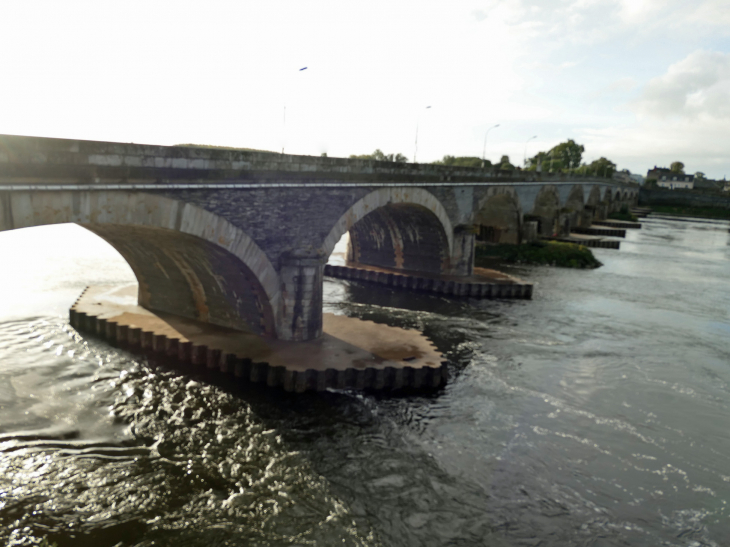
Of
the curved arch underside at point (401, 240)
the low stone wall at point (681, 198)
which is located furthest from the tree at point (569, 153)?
the curved arch underside at point (401, 240)

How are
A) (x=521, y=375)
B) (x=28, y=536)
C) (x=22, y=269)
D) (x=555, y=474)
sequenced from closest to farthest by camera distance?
(x=28, y=536) → (x=555, y=474) → (x=521, y=375) → (x=22, y=269)

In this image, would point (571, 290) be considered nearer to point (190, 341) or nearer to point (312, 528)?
point (190, 341)

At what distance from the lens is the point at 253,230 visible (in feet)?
50.5

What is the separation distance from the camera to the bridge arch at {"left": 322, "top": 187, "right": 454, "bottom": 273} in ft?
87.9

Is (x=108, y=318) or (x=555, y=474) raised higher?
(x=108, y=318)

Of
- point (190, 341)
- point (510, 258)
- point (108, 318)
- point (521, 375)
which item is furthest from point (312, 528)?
point (510, 258)

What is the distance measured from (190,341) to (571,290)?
21.4 m

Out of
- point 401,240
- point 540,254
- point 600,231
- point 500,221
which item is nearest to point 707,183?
point 600,231

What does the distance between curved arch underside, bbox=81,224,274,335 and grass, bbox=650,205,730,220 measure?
9995cm

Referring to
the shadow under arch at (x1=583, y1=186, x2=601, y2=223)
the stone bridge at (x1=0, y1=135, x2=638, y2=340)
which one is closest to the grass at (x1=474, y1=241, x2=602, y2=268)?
the stone bridge at (x1=0, y1=135, x2=638, y2=340)

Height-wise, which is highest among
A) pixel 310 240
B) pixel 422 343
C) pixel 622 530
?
pixel 310 240

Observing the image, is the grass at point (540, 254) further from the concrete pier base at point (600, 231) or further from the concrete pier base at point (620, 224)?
the concrete pier base at point (620, 224)

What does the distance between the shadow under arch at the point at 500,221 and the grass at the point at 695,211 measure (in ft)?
237

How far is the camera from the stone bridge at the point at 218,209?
34.3 feet
